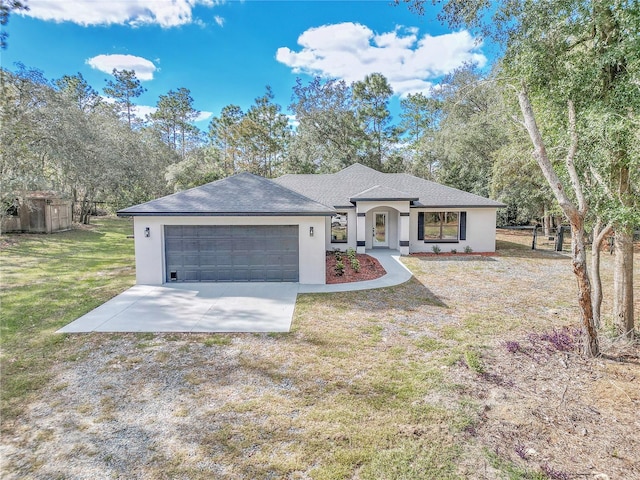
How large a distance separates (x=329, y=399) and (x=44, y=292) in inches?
385

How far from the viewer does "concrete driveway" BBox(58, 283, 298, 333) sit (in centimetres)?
758

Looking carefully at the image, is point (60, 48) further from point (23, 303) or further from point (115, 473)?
point (115, 473)

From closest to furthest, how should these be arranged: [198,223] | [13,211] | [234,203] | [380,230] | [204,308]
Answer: [204,308] → [198,223] → [234,203] → [380,230] → [13,211]

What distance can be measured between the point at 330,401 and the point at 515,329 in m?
4.81

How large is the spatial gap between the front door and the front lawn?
33.4 feet

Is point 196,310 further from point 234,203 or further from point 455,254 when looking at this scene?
point 455,254

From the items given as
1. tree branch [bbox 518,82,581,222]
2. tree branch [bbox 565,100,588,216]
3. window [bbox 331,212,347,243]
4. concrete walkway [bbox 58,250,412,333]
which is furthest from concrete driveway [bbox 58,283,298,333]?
window [bbox 331,212,347,243]

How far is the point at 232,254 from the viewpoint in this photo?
11.5 m

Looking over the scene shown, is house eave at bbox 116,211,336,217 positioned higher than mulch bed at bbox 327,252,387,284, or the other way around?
house eave at bbox 116,211,336,217

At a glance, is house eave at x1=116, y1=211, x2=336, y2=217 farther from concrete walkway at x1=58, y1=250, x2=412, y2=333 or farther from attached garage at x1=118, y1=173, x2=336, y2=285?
concrete walkway at x1=58, y1=250, x2=412, y2=333

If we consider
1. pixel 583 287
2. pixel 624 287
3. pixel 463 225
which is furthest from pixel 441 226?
pixel 583 287

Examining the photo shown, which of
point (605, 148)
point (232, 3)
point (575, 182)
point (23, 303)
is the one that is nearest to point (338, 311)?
point (575, 182)

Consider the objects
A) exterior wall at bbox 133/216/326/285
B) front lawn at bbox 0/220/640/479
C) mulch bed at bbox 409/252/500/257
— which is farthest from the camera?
mulch bed at bbox 409/252/500/257

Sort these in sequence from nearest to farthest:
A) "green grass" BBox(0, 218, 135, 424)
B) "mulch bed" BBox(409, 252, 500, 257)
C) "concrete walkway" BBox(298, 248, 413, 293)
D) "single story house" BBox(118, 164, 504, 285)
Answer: "green grass" BBox(0, 218, 135, 424) → "concrete walkway" BBox(298, 248, 413, 293) → "single story house" BBox(118, 164, 504, 285) → "mulch bed" BBox(409, 252, 500, 257)
